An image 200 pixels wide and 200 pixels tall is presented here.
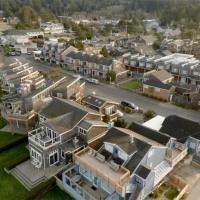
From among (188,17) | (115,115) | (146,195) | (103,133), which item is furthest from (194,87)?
(188,17)

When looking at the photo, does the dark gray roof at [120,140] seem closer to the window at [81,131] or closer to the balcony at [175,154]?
the window at [81,131]

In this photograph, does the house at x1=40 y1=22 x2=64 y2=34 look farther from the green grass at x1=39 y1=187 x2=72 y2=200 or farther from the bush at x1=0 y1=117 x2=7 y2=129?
the green grass at x1=39 y1=187 x2=72 y2=200

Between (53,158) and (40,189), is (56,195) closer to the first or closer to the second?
(40,189)

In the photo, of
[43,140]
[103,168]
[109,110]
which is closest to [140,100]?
[109,110]

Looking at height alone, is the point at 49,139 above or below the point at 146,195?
above

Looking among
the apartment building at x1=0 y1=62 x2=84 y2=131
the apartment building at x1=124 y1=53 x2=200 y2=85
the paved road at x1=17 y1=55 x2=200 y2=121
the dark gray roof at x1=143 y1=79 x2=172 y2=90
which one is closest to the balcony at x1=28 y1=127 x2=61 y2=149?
the apartment building at x1=0 y1=62 x2=84 y2=131

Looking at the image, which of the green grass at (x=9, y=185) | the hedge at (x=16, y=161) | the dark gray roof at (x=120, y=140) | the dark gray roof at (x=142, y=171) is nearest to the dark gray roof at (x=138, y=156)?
the dark gray roof at (x=120, y=140)

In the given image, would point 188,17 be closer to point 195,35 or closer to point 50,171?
point 195,35

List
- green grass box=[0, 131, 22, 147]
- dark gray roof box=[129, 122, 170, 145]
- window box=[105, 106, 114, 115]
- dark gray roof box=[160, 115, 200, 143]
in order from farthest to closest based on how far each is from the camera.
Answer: window box=[105, 106, 114, 115] < green grass box=[0, 131, 22, 147] < dark gray roof box=[160, 115, 200, 143] < dark gray roof box=[129, 122, 170, 145]
